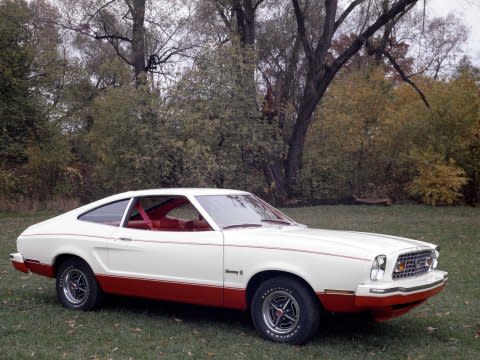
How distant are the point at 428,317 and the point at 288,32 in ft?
89.4

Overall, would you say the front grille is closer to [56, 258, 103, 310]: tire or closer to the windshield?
the windshield

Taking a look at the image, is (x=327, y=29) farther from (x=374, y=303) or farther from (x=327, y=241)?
(x=374, y=303)

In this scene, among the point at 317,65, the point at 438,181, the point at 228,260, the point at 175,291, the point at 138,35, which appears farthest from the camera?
the point at 138,35

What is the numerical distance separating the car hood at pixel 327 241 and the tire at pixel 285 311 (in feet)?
1.24

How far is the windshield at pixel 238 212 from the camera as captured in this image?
693 cm

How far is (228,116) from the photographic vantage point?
832 inches

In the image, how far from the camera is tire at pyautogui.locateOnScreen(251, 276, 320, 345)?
235 inches

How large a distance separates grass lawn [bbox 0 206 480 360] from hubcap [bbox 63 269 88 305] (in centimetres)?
22

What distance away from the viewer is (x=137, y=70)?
104 feet

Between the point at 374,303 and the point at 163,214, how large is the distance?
3.07 metres

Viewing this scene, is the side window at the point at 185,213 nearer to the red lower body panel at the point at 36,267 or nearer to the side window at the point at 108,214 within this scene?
the side window at the point at 108,214

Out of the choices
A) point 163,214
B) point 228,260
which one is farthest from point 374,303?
point 163,214

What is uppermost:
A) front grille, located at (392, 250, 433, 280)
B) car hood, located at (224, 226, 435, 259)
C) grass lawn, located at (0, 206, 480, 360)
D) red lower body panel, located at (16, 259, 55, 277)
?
car hood, located at (224, 226, 435, 259)

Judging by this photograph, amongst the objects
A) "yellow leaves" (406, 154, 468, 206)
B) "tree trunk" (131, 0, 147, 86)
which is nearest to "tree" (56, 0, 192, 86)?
"tree trunk" (131, 0, 147, 86)
